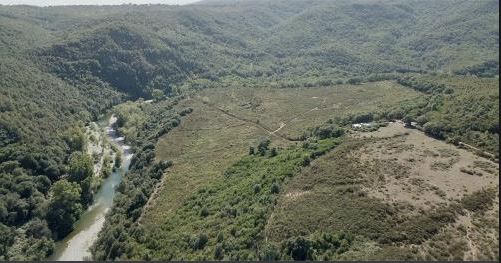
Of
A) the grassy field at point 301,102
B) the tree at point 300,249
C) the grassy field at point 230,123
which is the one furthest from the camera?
the grassy field at point 301,102

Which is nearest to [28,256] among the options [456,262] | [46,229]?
[46,229]

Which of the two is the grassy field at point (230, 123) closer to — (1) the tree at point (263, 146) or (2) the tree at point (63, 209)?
(1) the tree at point (263, 146)

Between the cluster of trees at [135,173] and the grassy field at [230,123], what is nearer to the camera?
the cluster of trees at [135,173]

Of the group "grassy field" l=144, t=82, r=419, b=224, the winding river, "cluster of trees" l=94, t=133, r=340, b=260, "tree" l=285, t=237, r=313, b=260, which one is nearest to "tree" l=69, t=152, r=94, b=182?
the winding river

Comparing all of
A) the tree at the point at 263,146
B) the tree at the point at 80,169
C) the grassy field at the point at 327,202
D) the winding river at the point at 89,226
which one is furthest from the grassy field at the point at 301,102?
the tree at the point at 80,169

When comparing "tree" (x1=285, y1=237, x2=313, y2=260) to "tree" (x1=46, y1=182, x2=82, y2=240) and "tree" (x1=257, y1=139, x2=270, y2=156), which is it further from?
"tree" (x1=46, y1=182, x2=82, y2=240)

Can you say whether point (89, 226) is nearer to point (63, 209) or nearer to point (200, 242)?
point (63, 209)
